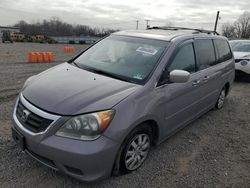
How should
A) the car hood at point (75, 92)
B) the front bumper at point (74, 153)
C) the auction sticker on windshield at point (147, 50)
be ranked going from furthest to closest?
the auction sticker on windshield at point (147, 50), the car hood at point (75, 92), the front bumper at point (74, 153)

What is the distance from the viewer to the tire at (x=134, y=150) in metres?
2.86

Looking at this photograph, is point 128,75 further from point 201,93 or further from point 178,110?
point 201,93

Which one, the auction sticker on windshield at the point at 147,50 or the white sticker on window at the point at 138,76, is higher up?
the auction sticker on windshield at the point at 147,50

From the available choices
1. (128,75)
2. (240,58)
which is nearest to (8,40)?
(240,58)

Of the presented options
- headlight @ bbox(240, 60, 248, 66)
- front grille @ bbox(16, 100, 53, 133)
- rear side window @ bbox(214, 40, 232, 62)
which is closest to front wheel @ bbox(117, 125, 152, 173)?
front grille @ bbox(16, 100, 53, 133)

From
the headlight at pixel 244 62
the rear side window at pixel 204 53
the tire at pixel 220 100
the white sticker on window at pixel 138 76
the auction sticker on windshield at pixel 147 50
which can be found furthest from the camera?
the headlight at pixel 244 62

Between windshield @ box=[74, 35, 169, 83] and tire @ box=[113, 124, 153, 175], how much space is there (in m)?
0.65

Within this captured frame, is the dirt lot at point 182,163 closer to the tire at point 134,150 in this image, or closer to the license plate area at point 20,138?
the tire at point 134,150

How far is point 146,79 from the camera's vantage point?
3105 millimetres

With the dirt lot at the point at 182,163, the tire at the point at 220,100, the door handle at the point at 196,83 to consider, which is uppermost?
the door handle at the point at 196,83

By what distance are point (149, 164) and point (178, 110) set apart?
2.96 ft

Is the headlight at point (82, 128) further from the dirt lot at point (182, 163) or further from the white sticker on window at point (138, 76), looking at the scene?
the white sticker on window at point (138, 76)

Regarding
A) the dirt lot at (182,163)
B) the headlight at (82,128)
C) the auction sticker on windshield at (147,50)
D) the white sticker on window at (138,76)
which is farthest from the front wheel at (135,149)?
the auction sticker on windshield at (147,50)

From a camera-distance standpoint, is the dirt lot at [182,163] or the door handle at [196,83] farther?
the door handle at [196,83]
